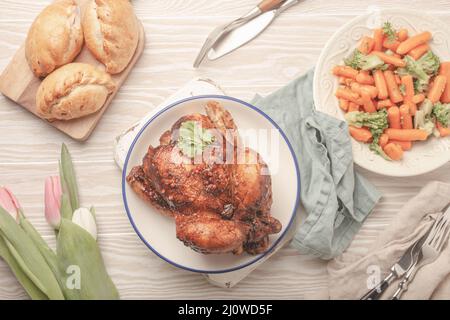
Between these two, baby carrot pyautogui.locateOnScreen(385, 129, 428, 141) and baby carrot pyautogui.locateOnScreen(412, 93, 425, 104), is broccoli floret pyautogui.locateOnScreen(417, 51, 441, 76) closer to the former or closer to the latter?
baby carrot pyautogui.locateOnScreen(412, 93, 425, 104)

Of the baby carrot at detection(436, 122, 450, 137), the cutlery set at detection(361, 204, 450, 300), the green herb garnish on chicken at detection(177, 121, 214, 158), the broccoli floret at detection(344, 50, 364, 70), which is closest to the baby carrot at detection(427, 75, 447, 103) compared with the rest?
the baby carrot at detection(436, 122, 450, 137)

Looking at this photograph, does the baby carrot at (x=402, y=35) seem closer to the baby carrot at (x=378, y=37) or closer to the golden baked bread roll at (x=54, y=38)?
the baby carrot at (x=378, y=37)

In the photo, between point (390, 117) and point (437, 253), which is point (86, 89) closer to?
point (390, 117)

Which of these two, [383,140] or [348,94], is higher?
[348,94]

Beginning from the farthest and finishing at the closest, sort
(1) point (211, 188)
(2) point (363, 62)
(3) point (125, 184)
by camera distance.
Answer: (2) point (363, 62) < (3) point (125, 184) < (1) point (211, 188)

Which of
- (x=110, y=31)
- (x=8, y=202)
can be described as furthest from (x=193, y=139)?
(x=8, y=202)

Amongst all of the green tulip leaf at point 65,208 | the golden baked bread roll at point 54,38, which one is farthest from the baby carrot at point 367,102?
the green tulip leaf at point 65,208

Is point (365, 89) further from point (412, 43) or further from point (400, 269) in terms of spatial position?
point (400, 269)
